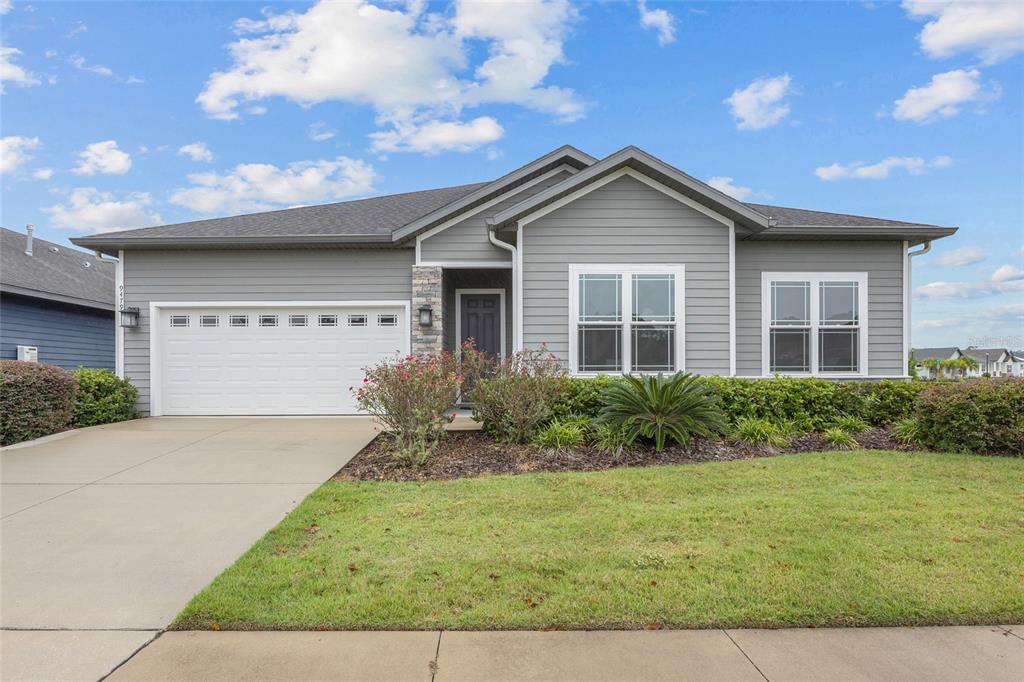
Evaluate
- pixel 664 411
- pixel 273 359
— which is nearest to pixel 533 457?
pixel 664 411

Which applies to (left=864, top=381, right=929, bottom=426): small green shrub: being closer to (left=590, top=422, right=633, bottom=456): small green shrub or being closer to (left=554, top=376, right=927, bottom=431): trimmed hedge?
(left=554, top=376, right=927, bottom=431): trimmed hedge

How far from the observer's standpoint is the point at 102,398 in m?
9.18

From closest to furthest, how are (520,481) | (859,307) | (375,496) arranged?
(375,496)
(520,481)
(859,307)

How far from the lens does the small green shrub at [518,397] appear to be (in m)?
6.87

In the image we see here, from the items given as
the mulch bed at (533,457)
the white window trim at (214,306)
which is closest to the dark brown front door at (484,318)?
the white window trim at (214,306)

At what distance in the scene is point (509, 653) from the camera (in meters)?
2.56

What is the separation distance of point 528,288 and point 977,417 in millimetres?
Result: 6073

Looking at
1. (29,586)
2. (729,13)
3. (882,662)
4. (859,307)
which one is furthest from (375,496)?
(729,13)

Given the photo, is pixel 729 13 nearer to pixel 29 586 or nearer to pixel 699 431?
pixel 699 431

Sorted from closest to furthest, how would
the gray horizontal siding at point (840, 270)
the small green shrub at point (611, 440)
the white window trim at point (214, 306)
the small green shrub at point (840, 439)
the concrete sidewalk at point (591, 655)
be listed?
the concrete sidewalk at point (591, 655) < the small green shrub at point (611, 440) < the small green shrub at point (840, 439) < the gray horizontal siding at point (840, 270) < the white window trim at point (214, 306)

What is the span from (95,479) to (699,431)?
684cm

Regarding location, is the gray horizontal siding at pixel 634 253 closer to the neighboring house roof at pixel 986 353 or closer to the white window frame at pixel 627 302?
the white window frame at pixel 627 302

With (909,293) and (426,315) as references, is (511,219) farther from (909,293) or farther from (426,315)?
(909,293)

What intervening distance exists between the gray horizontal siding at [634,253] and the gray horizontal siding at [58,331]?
429 inches
